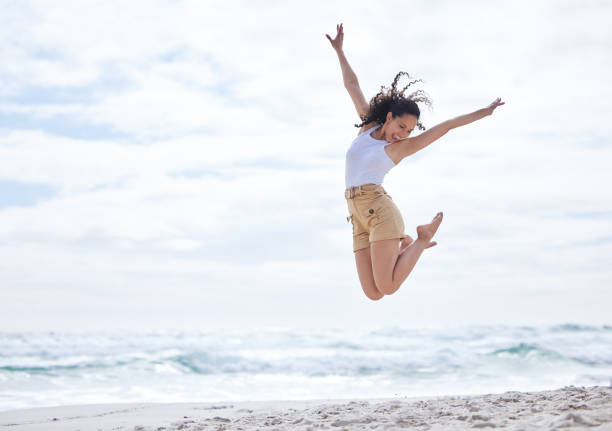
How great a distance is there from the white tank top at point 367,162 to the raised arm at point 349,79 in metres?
0.34

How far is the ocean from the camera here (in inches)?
398

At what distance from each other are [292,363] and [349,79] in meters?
10.5

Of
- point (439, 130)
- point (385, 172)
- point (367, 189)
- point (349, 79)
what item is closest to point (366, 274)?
point (367, 189)

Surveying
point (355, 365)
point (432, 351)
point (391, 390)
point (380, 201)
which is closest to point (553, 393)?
point (380, 201)

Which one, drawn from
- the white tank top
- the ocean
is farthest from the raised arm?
the ocean

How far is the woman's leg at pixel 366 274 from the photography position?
4.96m

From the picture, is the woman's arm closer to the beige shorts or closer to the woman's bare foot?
the beige shorts

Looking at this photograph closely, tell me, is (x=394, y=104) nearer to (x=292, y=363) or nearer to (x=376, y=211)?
(x=376, y=211)

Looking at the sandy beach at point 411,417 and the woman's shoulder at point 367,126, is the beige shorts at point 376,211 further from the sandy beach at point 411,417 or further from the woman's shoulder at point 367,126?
the sandy beach at point 411,417

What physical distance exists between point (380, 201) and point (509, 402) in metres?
1.80

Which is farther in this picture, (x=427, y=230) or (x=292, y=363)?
(x=292, y=363)

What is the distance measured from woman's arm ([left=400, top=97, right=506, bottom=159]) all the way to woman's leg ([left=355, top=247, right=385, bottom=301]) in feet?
2.70

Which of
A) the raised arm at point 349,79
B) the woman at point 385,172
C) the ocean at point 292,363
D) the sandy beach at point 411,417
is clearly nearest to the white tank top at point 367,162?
the woman at point 385,172

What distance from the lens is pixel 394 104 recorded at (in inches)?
191
